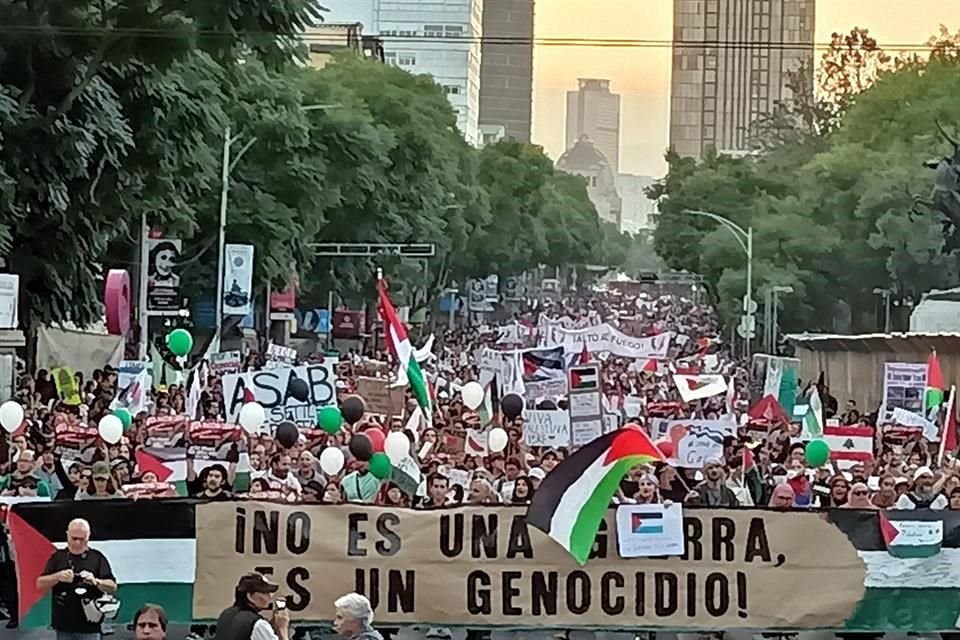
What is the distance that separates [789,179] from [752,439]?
8271cm

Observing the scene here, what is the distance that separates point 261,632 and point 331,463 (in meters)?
6.85

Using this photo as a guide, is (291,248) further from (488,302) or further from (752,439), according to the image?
(488,302)

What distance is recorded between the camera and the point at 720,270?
9294cm

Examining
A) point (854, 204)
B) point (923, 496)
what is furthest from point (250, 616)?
point (854, 204)

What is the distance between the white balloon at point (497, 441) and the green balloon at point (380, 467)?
3.24 meters

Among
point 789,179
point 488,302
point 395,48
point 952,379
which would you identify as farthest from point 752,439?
point 395,48

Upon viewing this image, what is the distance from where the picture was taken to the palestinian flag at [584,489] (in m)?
12.1

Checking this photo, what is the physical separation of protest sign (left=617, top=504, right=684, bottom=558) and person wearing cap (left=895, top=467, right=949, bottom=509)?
96.0 inches

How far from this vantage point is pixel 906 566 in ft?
42.1

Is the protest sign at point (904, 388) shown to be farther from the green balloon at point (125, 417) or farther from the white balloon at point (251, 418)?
the green balloon at point (125, 417)

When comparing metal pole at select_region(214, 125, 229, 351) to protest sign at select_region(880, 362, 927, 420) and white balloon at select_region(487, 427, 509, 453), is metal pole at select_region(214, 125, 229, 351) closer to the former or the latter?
protest sign at select_region(880, 362, 927, 420)

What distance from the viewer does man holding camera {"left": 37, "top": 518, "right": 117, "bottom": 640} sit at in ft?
34.4

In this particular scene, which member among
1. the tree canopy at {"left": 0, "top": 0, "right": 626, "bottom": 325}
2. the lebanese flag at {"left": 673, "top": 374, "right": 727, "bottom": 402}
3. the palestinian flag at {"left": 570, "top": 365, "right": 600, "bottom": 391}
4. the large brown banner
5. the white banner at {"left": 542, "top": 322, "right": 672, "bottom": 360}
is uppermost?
the tree canopy at {"left": 0, "top": 0, "right": 626, "bottom": 325}

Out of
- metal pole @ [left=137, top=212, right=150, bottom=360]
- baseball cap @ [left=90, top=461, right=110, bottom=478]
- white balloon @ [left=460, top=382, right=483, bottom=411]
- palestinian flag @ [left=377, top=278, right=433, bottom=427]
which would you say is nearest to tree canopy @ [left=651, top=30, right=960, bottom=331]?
metal pole @ [left=137, top=212, right=150, bottom=360]
